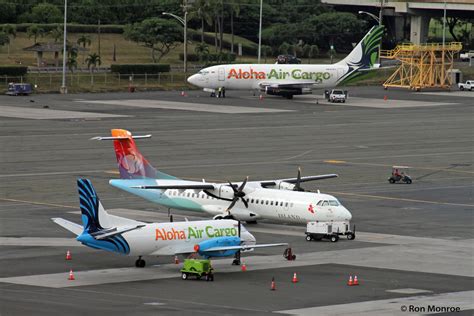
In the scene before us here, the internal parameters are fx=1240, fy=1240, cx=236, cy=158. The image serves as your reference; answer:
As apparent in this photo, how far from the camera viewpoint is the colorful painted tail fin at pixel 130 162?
75.5 meters

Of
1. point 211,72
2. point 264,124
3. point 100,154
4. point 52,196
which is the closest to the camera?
point 52,196

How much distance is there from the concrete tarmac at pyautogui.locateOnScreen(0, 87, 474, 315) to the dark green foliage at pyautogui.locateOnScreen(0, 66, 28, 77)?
945cm

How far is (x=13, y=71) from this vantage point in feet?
532

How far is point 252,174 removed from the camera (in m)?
94.6

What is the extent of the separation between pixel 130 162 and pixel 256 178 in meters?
18.5

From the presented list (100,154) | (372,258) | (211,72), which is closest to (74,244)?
(372,258)

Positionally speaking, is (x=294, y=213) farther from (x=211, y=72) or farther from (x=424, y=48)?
(x=424, y=48)

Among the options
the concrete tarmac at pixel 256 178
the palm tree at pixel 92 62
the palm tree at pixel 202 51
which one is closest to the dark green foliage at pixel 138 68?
the palm tree at pixel 92 62

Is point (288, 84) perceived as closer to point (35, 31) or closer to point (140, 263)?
point (35, 31)

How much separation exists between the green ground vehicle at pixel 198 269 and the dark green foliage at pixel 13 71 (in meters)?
110

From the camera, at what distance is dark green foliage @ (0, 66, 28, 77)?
6358 inches

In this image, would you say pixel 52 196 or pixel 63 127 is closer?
pixel 52 196

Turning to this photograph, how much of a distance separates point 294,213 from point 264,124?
6087 centimetres

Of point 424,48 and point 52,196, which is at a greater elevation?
point 424,48
